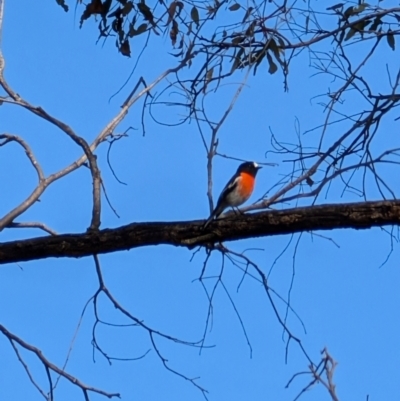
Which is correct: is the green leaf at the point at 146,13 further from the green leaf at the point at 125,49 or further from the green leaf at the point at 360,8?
the green leaf at the point at 360,8

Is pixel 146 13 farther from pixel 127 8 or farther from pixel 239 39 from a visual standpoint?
pixel 239 39

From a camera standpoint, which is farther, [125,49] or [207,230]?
[125,49]

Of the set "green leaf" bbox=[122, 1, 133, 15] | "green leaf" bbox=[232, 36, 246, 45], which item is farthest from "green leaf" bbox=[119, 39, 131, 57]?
"green leaf" bbox=[232, 36, 246, 45]

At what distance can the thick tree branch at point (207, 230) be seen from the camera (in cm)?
442

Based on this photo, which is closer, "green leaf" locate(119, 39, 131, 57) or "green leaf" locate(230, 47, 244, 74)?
"green leaf" locate(230, 47, 244, 74)

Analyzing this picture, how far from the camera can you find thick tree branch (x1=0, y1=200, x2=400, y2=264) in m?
4.42

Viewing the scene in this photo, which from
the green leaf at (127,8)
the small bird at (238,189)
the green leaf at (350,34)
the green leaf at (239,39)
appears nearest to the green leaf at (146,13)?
the green leaf at (127,8)

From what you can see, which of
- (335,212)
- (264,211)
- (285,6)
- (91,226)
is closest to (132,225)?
(91,226)

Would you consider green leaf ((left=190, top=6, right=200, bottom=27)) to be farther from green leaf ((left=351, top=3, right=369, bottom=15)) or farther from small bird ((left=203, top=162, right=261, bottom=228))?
small bird ((left=203, top=162, right=261, bottom=228))

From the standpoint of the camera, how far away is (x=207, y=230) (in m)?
4.66

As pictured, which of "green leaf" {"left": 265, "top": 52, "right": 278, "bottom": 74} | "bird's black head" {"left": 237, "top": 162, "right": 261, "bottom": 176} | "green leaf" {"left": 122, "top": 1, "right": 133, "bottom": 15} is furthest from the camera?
"bird's black head" {"left": 237, "top": 162, "right": 261, "bottom": 176}

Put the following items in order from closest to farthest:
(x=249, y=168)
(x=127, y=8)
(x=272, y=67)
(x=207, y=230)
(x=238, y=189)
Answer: (x=207, y=230) < (x=272, y=67) < (x=127, y=8) < (x=238, y=189) < (x=249, y=168)

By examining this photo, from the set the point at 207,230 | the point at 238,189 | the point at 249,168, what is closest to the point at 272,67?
the point at 207,230

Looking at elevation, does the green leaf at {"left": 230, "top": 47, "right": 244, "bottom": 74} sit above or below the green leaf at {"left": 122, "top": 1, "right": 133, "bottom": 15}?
below
